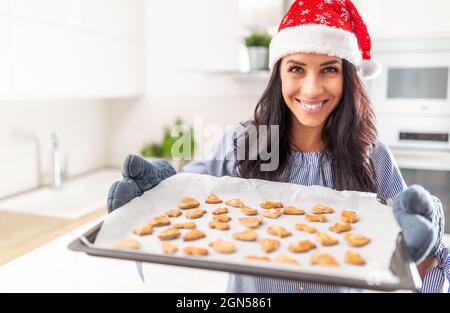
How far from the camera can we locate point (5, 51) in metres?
1.48

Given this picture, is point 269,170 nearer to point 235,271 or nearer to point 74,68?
point 235,271

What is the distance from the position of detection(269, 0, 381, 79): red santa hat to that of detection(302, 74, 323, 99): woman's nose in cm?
5

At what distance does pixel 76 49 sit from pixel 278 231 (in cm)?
134

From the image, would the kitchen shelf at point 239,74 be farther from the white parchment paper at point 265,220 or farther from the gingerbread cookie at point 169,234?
the gingerbread cookie at point 169,234

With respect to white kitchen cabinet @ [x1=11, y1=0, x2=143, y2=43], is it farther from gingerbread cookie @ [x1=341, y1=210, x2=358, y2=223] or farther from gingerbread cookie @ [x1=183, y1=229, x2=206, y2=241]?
gingerbread cookie @ [x1=341, y1=210, x2=358, y2=223]

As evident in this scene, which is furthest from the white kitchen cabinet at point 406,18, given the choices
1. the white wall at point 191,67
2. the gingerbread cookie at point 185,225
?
the gingerbread cookie at point 185,225

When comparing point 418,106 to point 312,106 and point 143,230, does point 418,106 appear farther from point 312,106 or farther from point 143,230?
point 143,230

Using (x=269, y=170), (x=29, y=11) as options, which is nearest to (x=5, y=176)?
(x=29, y=11)

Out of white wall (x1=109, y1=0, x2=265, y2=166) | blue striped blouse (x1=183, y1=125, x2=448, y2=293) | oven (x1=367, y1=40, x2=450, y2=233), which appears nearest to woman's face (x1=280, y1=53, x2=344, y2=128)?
blue striped blouse (x1=183, y1=125, x2=448, y2=293)

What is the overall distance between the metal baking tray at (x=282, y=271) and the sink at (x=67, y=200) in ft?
3.41

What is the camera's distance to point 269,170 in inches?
41.8

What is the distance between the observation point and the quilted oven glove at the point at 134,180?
0.85 m

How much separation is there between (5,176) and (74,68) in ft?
1.67

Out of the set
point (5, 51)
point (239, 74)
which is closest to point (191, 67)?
point (239, 74)
